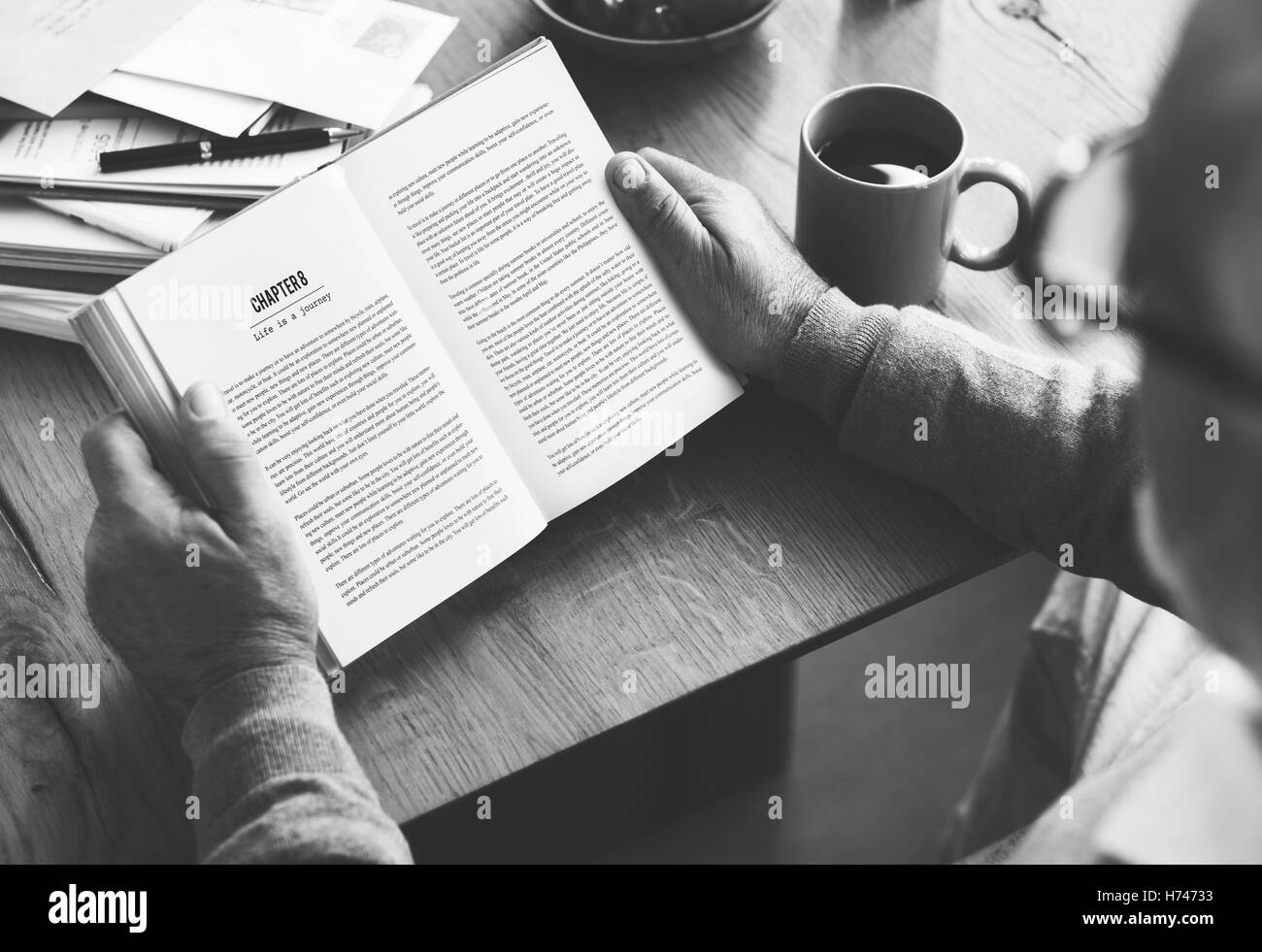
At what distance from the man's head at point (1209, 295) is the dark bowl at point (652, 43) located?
69 centimetres

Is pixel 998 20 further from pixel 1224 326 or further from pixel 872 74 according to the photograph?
pixel 1224 326

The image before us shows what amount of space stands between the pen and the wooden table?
0.16m

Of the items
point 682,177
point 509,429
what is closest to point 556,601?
point 509,429

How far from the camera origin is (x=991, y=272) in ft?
2.92

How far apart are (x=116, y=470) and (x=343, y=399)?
15cm

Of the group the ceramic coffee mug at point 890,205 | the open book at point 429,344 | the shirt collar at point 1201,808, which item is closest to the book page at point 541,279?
the open book at point 429,344

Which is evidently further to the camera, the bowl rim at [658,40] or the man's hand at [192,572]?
the bowl rim at [658,40]

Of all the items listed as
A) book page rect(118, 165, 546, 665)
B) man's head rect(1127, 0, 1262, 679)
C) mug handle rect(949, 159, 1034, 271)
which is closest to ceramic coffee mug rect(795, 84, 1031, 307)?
mug handle rect(949, 159, 1034, 271)

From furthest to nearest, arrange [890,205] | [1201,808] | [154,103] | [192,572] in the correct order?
[154,103]
[890,205]
[192,572]
[1201,808]

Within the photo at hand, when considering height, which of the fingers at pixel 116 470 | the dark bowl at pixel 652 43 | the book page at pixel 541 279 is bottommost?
the fingers at pixel 116 470

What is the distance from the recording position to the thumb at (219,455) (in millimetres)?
673

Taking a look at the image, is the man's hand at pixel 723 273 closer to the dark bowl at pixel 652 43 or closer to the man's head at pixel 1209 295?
the dark bowl at pixel 652 43

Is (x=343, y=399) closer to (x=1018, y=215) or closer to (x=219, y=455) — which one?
(x=219, y=455)

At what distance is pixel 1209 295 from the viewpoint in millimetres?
327
